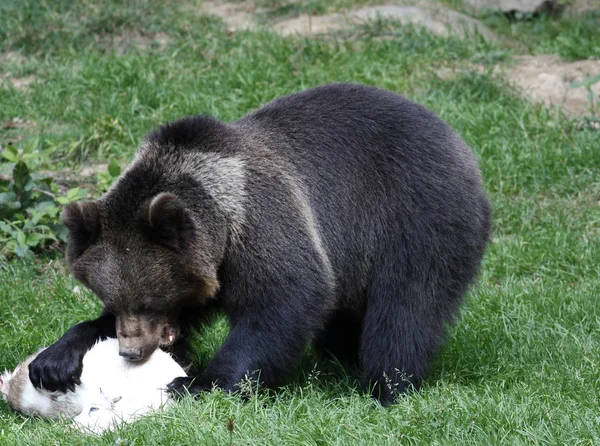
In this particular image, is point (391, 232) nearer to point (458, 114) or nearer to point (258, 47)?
point (458, 114)

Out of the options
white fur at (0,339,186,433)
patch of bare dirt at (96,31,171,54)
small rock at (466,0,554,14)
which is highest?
small rock at (466,0,554,14)

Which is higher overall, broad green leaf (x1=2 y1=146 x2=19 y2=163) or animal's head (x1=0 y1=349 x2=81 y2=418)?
broad green leaf (x1=2 y1=146 x2=19 y2=163)

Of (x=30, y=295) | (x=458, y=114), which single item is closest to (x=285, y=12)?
(x=458, y=114)

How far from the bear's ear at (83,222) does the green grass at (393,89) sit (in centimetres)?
108

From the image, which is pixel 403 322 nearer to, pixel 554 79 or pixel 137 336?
pixel 137 336

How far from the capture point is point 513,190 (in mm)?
9617

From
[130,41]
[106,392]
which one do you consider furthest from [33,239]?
[130,41]

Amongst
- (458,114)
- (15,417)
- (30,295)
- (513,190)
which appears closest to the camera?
(15,417)

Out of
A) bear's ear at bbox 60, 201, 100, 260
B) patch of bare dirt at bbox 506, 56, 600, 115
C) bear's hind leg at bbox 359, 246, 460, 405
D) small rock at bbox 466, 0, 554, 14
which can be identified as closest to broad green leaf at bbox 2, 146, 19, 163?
bear's ear at bbox 60, 201, 100, 260

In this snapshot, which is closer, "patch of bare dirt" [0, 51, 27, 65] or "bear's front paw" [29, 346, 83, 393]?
"bear's front paw" [29, 346, 83, 393]

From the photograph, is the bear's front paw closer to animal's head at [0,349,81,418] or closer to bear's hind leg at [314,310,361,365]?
animal's head at [0,349,81,418]

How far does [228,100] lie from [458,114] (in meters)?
2.56

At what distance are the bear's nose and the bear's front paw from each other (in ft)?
1.28

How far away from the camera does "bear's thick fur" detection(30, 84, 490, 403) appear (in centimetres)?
573
